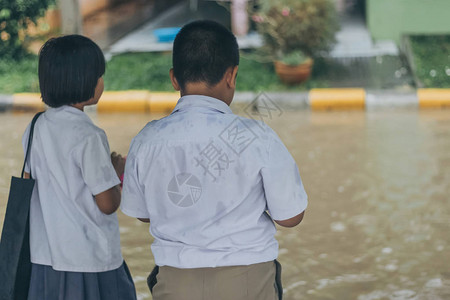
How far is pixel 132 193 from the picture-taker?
7.42ft

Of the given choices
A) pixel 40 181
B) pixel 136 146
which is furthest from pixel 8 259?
pixel 136 146

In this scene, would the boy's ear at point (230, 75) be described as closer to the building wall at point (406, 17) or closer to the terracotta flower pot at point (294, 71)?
the terracotta flower pot at point (294, 71)

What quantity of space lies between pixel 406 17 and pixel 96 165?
26.1 ft

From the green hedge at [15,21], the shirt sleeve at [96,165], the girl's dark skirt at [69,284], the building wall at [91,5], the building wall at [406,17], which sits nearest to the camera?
the shirt sleeve at [96,165]

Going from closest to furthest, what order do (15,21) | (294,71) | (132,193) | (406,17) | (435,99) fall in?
1. (132,193)
2. (435,99)
3. (294,71)
4. (15,21)
5. (406,17)

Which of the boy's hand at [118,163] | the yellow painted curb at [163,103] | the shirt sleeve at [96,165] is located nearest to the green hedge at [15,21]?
the yellow painted curb at [163,103]

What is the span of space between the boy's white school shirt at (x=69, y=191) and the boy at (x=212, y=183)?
0.35 metres

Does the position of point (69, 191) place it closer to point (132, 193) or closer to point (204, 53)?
point (132, 193)

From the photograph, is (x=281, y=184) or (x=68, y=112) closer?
(x=281, y=184)

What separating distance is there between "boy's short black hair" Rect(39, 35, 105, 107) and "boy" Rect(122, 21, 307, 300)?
0.46m

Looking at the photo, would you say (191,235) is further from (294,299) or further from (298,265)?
(298,265)

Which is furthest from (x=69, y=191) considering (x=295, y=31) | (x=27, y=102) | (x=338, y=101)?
(x=295, y=31)

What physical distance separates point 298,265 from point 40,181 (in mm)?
2207

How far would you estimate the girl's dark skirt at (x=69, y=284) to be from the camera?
8.54 ft
